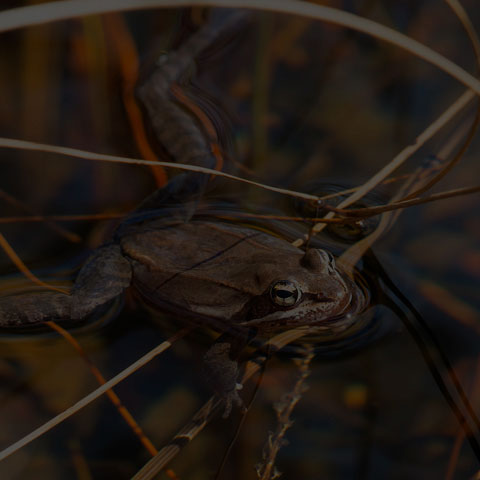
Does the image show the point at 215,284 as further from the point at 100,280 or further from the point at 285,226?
the point at 100,280

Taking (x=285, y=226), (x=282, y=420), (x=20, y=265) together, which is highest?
(x=285, y=226)

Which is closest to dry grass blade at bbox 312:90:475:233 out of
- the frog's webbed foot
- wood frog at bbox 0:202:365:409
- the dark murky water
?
the dark murky water

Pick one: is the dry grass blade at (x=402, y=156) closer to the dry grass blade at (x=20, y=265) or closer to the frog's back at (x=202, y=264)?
the frog's back at (x=202, y=264)

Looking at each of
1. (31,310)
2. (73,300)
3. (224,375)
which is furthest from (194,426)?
(31,310)

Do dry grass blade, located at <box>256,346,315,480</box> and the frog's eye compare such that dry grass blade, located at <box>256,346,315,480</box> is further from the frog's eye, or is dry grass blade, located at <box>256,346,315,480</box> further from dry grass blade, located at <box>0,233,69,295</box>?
dry grass blade, located at <box>0,233,69,295</box>

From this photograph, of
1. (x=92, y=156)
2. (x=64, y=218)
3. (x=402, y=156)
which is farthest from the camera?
(x=64, y=218)

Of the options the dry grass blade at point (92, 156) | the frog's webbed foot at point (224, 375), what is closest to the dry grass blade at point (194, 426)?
the frog's webbed foot at point (224, 375)

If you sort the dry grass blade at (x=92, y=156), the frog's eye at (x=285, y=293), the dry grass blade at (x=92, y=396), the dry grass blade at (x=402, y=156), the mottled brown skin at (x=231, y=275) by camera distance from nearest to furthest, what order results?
the dry grass blade at (x=92, y=156) → the dry grass blade at (x=92, y=396) → the frog's eye at (x=285, y=293) → the mottled brown skin at (x=231, y=275) → the dry grass blade at (x=402, y=156)
